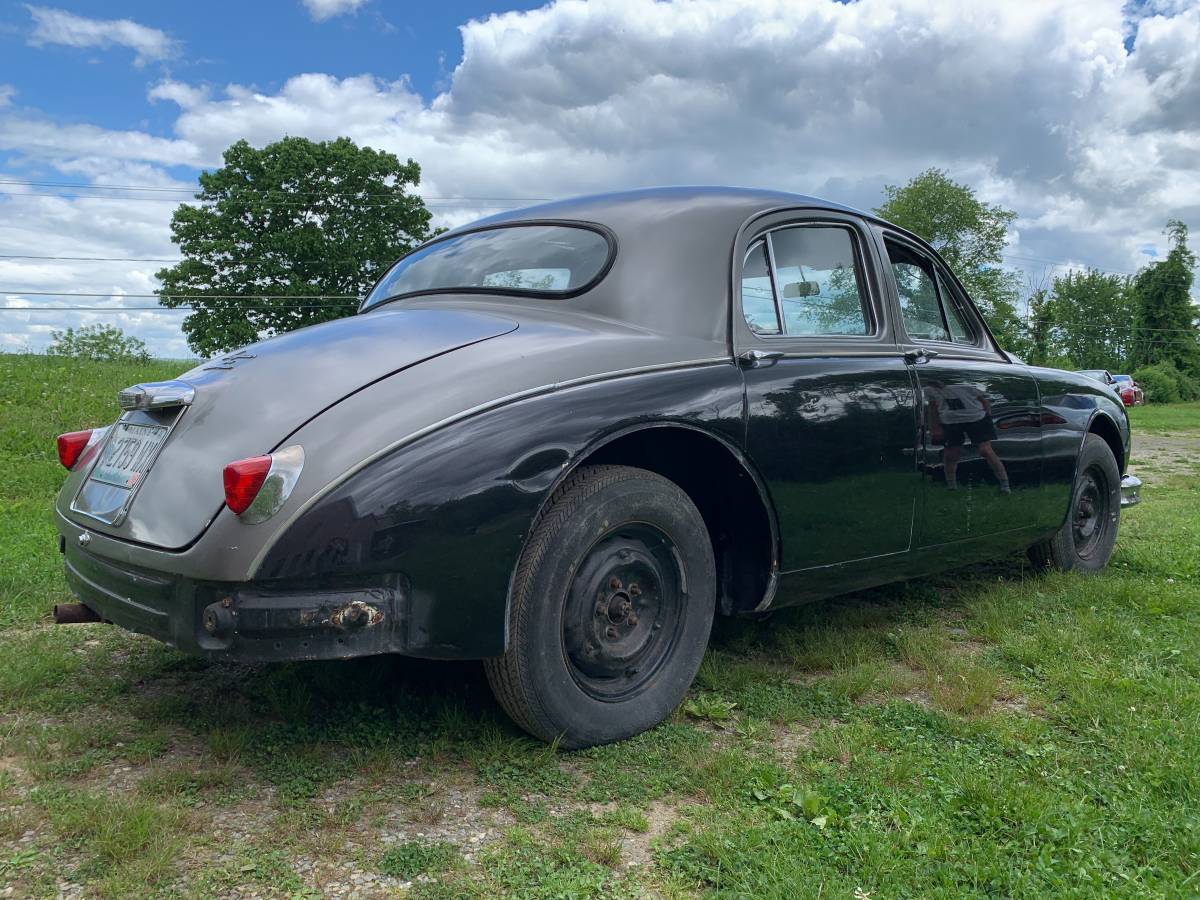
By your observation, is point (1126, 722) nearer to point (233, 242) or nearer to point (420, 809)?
point (420, 809)

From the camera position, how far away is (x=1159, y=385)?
53.5 metres

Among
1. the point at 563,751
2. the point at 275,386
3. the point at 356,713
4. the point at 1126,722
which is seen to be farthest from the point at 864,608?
the point at 275,386

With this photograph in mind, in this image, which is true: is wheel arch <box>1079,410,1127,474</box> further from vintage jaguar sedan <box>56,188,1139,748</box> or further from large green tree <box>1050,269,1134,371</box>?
large green tree <box>1050,269,1134,371</box>

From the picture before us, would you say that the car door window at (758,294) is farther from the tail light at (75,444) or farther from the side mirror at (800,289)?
the tail light at (75,444)

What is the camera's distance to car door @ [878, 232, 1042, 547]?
3.73 metres

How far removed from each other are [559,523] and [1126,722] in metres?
1.85

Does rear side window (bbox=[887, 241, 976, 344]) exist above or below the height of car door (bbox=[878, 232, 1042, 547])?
above

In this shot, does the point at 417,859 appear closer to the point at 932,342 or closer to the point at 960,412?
the point at 960,412

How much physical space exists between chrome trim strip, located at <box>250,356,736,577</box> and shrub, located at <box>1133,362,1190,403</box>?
5910 centimetres

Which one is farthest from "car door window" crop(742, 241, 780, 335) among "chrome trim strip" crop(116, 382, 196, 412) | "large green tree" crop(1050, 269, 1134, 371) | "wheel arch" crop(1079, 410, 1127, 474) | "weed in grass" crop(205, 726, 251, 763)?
"large green tree" crop(1050, 269, 1134, 371)

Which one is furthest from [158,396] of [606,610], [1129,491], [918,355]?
[1129,491]

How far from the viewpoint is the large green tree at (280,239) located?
106 feet

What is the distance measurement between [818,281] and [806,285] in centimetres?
10

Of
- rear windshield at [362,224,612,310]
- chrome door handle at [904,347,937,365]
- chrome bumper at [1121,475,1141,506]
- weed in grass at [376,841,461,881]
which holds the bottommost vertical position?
weed in grass at [376,841,461,881]
